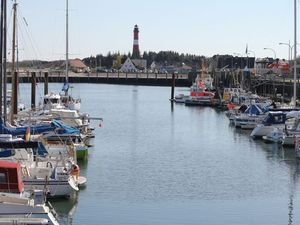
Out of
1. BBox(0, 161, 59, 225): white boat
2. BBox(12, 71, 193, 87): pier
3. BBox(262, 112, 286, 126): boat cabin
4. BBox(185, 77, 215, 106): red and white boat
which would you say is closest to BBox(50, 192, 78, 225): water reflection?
BBox(0, 161, 59, 225): white boat

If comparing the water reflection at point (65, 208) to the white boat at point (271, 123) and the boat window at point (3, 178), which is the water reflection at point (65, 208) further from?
the white boat at point (271, 123)

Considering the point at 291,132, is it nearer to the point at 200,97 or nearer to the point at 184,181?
the point at 184,181

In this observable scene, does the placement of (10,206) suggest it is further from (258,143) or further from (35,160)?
(258,143)

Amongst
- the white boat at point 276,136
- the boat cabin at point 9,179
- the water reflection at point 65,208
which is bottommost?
the water reflection at point 65,208

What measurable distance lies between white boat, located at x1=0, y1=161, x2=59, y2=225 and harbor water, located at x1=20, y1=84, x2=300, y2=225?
14.7 ft

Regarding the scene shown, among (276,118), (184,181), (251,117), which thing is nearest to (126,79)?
(251,117)

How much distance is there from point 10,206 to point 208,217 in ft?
33.2

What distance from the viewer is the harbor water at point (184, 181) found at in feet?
101

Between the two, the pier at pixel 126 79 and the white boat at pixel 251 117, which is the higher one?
the pier at pixel 126 79

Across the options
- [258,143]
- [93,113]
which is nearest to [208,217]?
[258,143]

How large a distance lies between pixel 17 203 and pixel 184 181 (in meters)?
16.3

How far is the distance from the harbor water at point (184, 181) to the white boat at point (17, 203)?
448cm

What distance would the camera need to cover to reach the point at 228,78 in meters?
135

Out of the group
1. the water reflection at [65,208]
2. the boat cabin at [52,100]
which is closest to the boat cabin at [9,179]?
the water reflection at [65,208]
